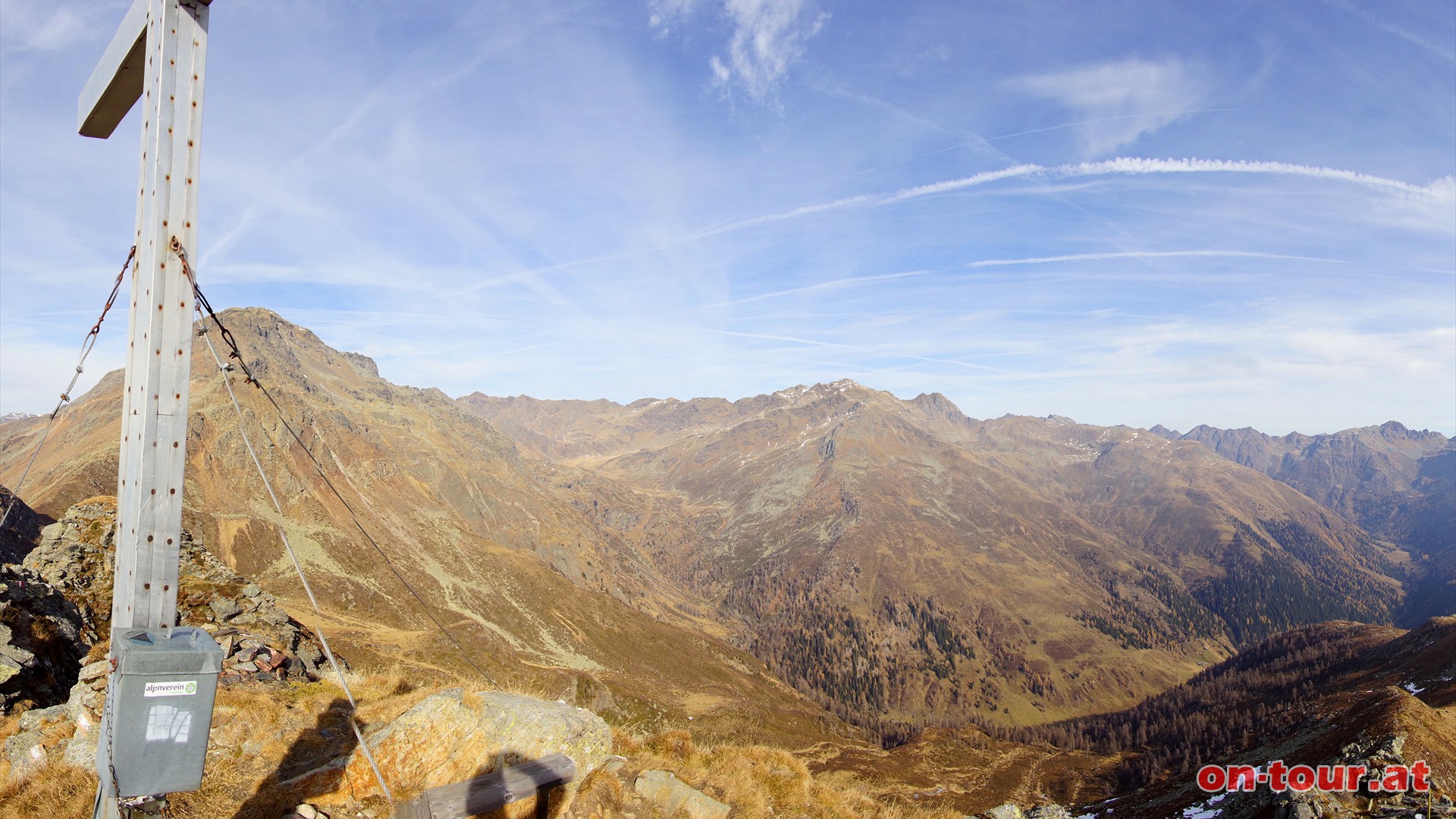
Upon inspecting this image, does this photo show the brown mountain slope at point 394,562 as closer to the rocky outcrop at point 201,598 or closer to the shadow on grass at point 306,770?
the rocky outcrop at point 201,598

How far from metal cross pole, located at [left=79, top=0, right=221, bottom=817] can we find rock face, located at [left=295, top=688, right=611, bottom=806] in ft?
17.2

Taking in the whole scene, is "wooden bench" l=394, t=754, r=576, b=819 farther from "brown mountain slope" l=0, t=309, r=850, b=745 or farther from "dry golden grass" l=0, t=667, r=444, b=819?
"brown mountain slope" l=0, t=309, r=850, b=745

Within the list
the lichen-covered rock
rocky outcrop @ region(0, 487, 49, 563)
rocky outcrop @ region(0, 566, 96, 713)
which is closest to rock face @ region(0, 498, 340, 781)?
rocky outcrop @ region(0, 566, 96, 713)

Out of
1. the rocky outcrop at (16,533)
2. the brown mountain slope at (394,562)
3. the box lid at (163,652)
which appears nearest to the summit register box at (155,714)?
the box lid at (163,652)

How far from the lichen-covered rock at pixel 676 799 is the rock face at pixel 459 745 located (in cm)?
112

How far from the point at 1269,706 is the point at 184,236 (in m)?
225

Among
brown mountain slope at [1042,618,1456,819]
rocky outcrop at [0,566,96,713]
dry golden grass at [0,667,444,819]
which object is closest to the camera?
dry golden grass at [0,667,444,819]

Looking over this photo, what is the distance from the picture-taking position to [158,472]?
579 centimetres

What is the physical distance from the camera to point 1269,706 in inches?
6373

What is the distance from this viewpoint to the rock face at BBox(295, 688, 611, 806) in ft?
34.3

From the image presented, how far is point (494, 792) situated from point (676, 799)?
10.8 ft

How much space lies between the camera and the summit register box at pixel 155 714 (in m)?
→ 5.41

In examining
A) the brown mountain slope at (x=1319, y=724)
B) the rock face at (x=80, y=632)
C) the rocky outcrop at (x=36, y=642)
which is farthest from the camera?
the brown mountain slope at (x=1319, y=724)

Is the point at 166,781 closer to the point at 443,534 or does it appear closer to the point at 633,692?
the point at 633,692
